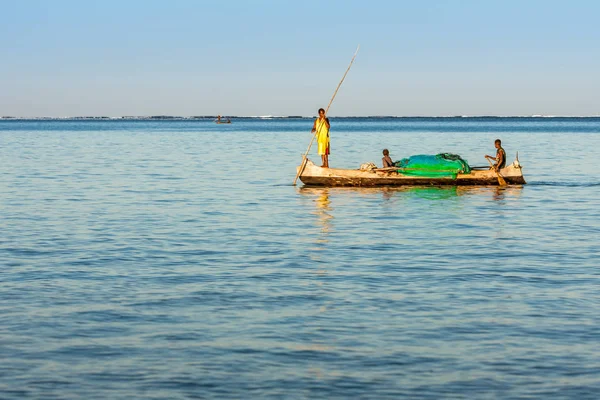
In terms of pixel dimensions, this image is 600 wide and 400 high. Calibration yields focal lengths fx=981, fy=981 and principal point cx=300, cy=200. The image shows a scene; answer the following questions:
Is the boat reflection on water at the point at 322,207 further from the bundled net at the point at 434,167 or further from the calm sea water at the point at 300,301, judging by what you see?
the bundled net at the point at 434,167

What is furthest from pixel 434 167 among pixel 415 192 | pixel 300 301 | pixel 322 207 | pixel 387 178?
pixel 300 301

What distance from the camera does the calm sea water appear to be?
878cm

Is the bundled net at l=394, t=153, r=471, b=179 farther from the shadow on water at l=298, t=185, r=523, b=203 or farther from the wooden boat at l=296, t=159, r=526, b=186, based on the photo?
the shadow on water at l=298, t=185, r=523, b=203

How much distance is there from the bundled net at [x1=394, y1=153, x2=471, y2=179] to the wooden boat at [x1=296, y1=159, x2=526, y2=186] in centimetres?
12

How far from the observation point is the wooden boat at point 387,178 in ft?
94.3

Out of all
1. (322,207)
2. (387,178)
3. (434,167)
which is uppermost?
(434,167)

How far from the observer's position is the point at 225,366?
9.16 metres

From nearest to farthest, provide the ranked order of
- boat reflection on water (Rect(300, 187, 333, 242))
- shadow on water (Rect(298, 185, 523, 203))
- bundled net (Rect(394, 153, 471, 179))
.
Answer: boat reflection on water (Rect(300, 187, 333, 242))
shadow on water (Rect(298, 185, 523, 203))
bundled net (Rect(394, 153, 471, 179))

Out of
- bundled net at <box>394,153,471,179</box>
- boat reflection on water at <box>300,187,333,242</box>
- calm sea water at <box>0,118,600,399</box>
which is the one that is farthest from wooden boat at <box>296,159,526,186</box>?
calm sea water at <box>0,118,600,399</box>

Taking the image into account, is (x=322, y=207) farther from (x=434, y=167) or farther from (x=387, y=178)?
(x=434, y=167)

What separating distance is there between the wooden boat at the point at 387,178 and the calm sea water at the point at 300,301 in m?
3.63

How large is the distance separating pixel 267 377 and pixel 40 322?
3.36 meters

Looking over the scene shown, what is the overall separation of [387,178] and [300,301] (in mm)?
16872

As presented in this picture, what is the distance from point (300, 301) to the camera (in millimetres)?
12148
